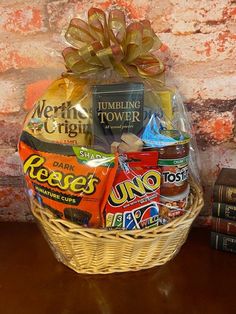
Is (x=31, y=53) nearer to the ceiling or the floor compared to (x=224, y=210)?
nearer to the ceiling

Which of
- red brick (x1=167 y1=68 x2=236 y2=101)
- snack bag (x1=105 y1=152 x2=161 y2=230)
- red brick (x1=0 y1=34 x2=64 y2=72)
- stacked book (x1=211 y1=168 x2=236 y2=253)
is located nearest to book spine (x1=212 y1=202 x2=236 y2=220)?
stacked book (x1=211 y1=168 x2=236 y2=253)

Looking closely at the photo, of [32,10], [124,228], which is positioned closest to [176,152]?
[124,228]

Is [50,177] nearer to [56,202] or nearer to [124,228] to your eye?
[56,202]

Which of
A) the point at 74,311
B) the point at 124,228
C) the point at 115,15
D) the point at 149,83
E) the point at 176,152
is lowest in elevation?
the point at 74,311

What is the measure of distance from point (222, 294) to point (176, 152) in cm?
27

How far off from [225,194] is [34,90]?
51cm

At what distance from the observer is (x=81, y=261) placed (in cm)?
75

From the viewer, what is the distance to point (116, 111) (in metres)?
0.77

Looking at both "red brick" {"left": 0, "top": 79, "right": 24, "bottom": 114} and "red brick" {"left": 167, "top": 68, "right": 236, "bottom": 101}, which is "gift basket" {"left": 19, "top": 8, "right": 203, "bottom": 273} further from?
"red brick" {"left": 0, "top": 79, "right": 24, "bottom": 114}

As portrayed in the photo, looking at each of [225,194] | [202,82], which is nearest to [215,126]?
[202,82]

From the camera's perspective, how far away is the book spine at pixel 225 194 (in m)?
0.78

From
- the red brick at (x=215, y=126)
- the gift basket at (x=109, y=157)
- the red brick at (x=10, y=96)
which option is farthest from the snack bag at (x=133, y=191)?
the red brick at (x=10, y=96)

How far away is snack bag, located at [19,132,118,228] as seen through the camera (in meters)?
0.69

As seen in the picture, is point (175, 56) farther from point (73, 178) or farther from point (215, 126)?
point (73, 178)
